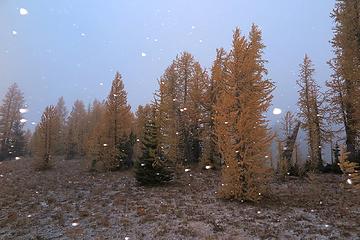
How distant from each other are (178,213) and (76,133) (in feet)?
150

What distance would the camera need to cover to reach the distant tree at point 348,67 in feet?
74.3

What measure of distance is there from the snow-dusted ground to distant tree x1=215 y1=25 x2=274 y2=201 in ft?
3.77

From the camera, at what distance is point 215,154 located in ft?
104

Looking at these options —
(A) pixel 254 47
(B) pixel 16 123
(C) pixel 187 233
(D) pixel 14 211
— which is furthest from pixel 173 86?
(B) pixel 16 123

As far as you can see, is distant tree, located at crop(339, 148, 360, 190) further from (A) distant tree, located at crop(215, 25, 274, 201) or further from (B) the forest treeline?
(A) distant tree, located at crop(215, 25, 274, 201)

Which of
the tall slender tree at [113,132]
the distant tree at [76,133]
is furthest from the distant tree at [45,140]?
the distant tree at [76,133]

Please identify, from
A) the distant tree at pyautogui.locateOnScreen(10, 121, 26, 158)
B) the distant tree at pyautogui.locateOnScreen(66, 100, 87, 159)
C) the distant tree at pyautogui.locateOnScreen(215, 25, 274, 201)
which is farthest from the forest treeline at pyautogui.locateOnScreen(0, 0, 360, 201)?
the distant tree at pyautogui.locateOnScreen(10, 121, 26, 158)

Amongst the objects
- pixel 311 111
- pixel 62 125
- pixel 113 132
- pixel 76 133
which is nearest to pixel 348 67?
pixel 311 111

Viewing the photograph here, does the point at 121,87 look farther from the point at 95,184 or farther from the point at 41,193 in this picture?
the point at 41,193

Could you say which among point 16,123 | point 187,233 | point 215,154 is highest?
point 16,123

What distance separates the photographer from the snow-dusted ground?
41.0 ft

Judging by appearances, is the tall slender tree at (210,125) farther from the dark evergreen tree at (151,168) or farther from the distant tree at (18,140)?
the distant tree at (18,140)

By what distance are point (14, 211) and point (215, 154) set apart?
18.9 metres

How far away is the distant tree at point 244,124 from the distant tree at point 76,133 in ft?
127
